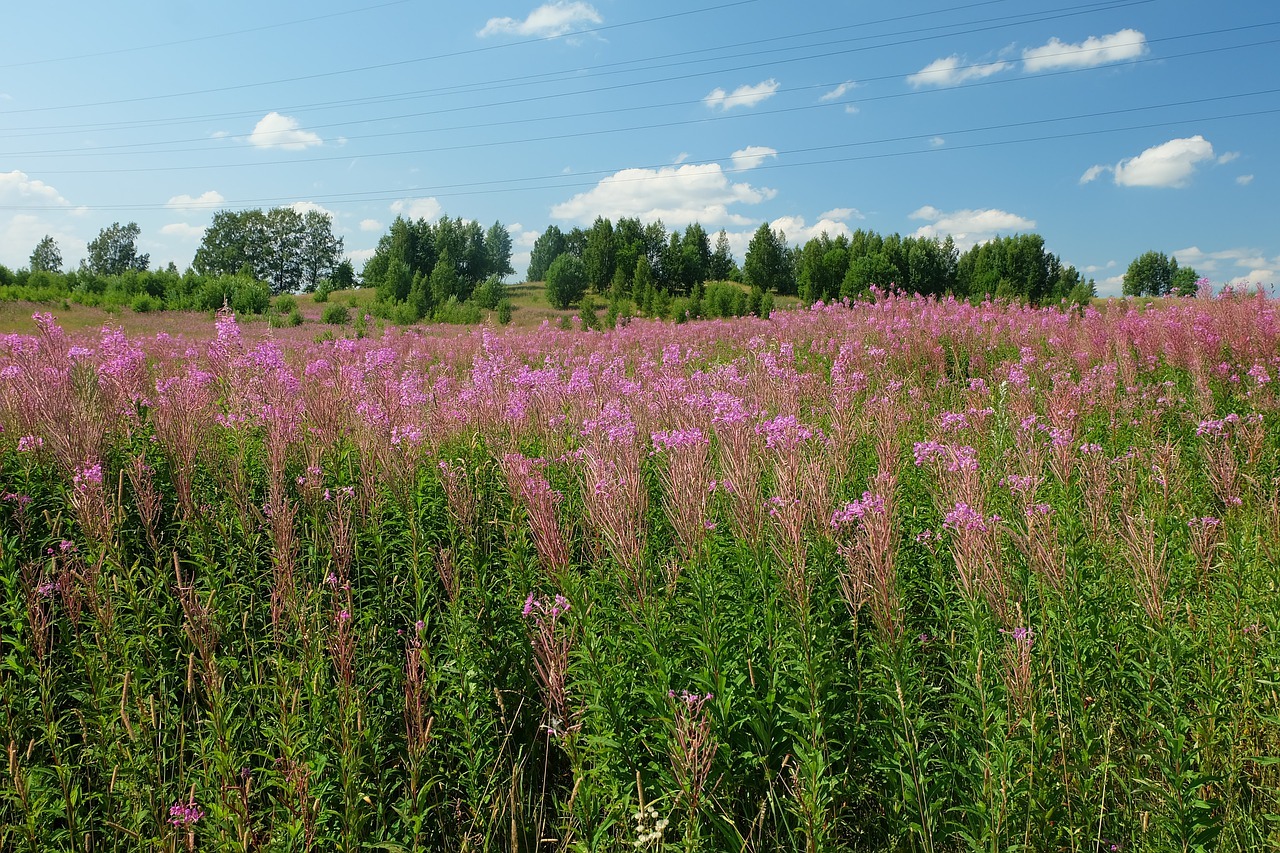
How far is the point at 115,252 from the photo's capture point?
362 ft

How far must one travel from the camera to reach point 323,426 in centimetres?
482

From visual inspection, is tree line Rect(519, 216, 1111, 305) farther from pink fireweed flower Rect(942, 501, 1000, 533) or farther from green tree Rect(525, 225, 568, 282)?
pink fireweed flower Rect(942, 501, 1000, 533)

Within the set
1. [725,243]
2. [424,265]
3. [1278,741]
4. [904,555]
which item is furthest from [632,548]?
[725,243]

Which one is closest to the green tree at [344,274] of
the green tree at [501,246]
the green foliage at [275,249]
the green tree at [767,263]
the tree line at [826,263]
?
the green foliage at [275,249]

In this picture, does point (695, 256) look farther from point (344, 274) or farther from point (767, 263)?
point (344, 274)

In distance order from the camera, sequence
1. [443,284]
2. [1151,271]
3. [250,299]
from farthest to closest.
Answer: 1. [1151,271]
2. [443,284]
3. [250,299]

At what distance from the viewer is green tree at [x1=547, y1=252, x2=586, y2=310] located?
62.4 metres

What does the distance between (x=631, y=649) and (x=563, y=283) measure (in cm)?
6221

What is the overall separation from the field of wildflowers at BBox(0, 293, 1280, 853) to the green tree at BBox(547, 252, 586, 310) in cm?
5933

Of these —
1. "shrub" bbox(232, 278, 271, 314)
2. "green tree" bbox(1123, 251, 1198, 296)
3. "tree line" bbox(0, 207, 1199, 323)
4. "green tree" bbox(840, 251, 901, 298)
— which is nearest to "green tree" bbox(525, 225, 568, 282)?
"tree line" bbox(0, 207, 1199, 323)

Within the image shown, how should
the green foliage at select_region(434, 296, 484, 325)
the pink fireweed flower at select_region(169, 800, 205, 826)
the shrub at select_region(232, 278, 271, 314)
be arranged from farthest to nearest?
the shrub at select_region(232, 278, 271, 314), the green foliage at select_region(434, 296, 484, 325), the pink fireweed flower at select_region(169, 800, 205, 826)

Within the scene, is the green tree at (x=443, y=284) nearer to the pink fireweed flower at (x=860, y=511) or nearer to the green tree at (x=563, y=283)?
the green tree at (x=563, y=283)

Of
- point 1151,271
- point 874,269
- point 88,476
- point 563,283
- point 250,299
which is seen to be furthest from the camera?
point 1151,271

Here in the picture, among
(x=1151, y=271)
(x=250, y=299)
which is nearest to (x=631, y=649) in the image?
(x=250, y=299)
